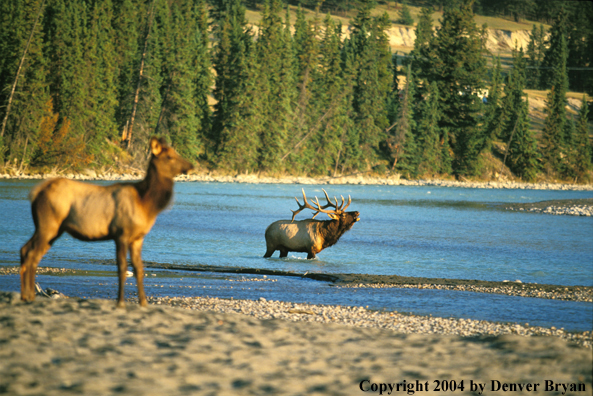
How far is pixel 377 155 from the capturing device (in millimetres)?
84688

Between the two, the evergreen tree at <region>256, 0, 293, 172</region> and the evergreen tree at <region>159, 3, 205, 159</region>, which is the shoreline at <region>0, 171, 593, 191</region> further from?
the evergreen tree at <region>159, 3, 205, 159</region>

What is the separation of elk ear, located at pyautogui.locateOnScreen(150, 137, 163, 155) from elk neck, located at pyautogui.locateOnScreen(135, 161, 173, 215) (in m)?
0.15

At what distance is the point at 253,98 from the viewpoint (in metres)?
69.1

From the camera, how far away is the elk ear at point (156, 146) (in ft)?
22.9

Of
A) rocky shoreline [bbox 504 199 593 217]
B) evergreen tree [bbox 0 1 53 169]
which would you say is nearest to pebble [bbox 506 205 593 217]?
rocky shoreline [bbox 504 199 593 217]

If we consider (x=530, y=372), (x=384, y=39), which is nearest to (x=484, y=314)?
(x=530, y=372)

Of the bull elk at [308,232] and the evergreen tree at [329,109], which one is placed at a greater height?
the evergreen tree at [329,109]

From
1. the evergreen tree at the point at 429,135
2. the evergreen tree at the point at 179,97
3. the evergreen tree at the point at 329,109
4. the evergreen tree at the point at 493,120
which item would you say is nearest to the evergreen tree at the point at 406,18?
the evergreen tree at the point at 493,120

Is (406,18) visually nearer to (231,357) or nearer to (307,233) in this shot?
(307,233)

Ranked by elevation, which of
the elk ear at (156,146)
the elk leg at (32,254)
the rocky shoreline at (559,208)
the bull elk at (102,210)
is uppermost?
the elk ear at (156,146)

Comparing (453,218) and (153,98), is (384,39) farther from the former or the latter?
(453,218)

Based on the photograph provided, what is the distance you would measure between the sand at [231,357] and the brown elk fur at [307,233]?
8.58m

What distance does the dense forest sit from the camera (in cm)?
5147

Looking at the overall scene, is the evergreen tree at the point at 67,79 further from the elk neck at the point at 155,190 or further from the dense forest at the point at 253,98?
the elk neck at the point at 155,190
